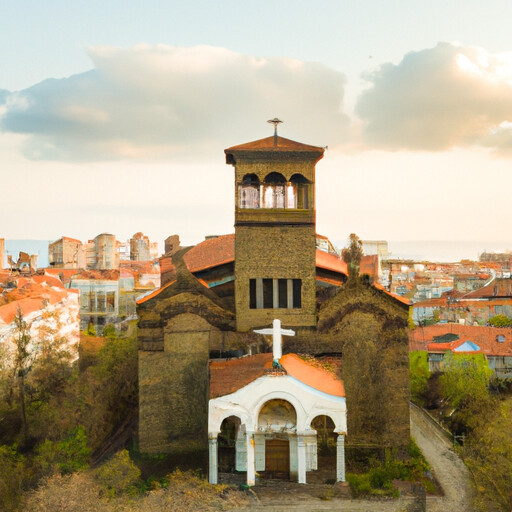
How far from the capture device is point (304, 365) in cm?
2406

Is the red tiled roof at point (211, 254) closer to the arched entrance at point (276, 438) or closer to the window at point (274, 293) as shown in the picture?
the window at point (274, 293)

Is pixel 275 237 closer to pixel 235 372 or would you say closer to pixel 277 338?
pixel 277 338

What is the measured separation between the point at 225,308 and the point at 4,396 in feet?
49.3

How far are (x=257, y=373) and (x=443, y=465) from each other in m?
9.19

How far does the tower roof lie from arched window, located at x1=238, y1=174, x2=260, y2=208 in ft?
3.71

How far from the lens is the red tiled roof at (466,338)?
45.5 meters

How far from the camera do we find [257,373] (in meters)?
22.2

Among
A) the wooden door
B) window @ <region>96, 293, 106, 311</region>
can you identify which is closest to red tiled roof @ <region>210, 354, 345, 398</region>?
the wooden door

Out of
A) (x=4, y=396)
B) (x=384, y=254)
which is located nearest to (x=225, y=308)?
(x=4, y=396)

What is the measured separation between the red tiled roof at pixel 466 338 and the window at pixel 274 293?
22.2 metres

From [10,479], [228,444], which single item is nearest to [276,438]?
[228,444]

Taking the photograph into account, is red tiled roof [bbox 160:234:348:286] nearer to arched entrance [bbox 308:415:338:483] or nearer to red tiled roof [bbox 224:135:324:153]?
red tiled roof [bbox 224:135:324:153]

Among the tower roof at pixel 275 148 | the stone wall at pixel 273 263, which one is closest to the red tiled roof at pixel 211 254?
the stone wall at pixel 273 263

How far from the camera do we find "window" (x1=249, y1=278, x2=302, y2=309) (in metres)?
26.9
